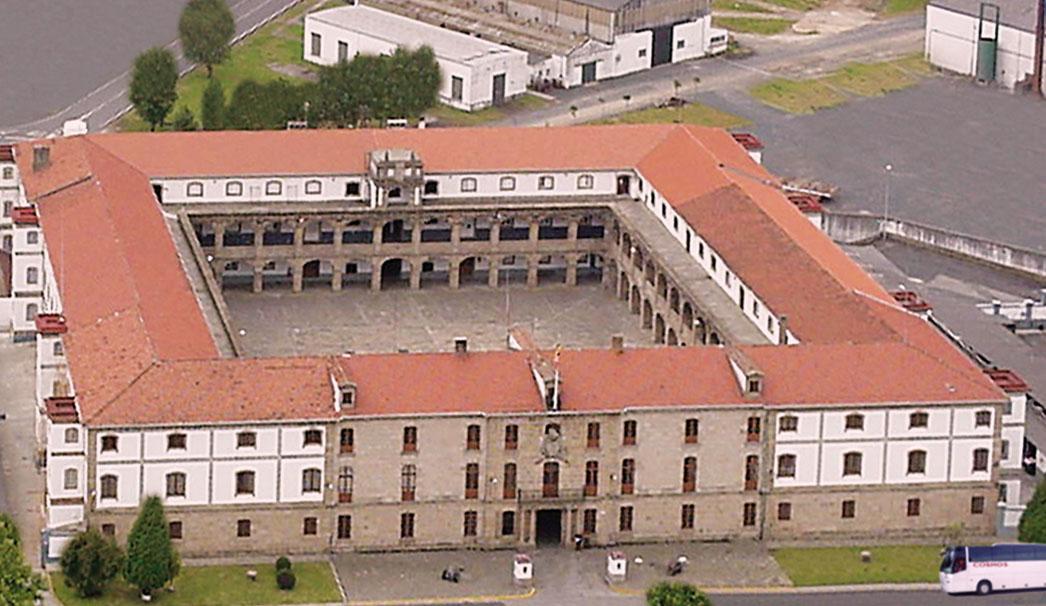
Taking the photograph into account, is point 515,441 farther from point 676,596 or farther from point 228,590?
point 676,596

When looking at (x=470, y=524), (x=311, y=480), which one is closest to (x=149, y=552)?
(x=311, y=480)

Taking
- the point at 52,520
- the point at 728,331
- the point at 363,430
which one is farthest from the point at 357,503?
the point at 728,331

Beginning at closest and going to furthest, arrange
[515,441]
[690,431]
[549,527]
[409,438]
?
1. [409,438]
2. [515,441]
3. [690,431]
4. [549,527]

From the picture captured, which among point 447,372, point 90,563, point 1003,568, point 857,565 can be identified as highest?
point 447,372

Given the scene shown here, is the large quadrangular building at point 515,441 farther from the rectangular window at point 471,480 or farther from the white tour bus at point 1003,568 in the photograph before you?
the white tour bus at point 1003,568

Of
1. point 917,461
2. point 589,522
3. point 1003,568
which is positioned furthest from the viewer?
point 917,461

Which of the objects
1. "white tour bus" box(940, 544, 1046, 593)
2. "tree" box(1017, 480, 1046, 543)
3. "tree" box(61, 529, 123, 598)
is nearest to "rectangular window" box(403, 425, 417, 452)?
"tree" box(61, 529, 123, 598)

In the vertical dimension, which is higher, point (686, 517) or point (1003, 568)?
point (686, 517)

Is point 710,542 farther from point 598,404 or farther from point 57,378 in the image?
point 57,378
